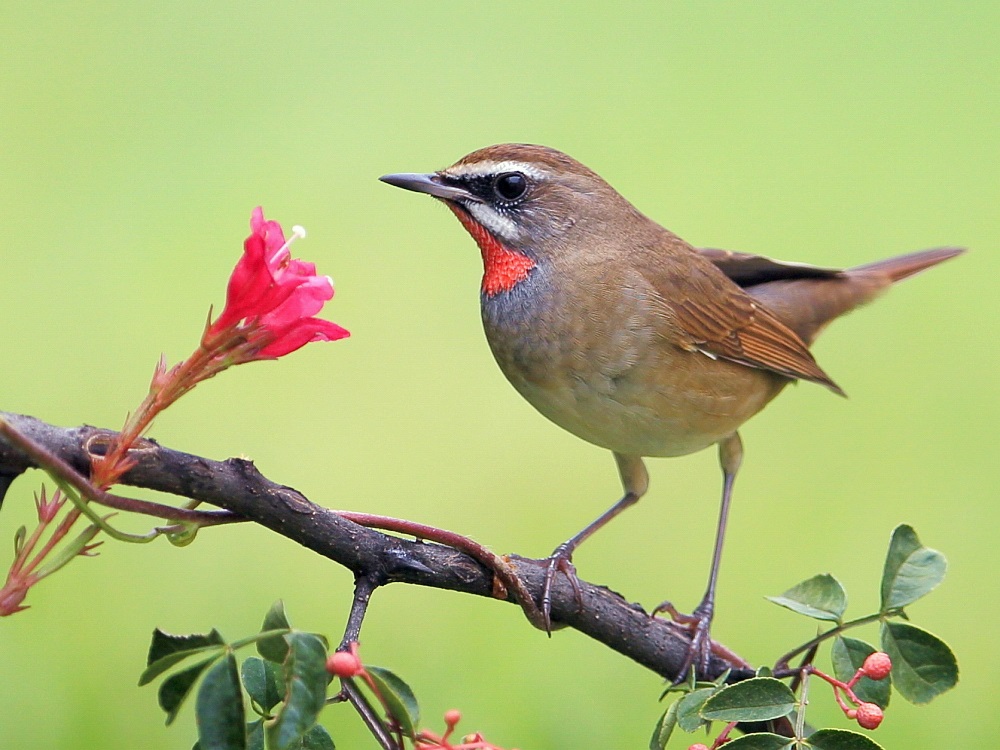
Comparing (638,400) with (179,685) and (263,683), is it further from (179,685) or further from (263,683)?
(179,685)

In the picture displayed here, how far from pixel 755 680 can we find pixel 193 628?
3.59 m

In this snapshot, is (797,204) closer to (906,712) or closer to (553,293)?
(906,712)

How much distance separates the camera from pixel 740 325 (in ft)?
14.0

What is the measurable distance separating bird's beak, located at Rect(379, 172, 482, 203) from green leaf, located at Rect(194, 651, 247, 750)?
1.73 m

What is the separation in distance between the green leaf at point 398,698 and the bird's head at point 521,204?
75.2 inches

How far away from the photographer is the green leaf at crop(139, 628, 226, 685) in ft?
5.63

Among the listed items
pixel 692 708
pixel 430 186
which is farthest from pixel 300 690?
pixel 430 186

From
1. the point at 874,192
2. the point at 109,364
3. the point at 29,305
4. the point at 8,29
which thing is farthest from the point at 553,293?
the point at 8,29

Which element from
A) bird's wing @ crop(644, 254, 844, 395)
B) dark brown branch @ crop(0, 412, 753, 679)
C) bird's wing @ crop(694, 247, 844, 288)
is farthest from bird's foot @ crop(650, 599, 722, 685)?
bird's wing @ crop(694, 247, 844, 288)

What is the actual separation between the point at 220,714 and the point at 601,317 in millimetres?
2204

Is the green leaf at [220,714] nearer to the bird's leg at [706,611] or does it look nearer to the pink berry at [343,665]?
Answer: the pink berry at [343,665]

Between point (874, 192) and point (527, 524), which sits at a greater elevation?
point (874, 192)

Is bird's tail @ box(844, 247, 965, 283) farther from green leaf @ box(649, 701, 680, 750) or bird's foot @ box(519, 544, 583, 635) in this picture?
green leaf @ box(649, 701, 680, 750)

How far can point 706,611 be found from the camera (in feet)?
12.3
